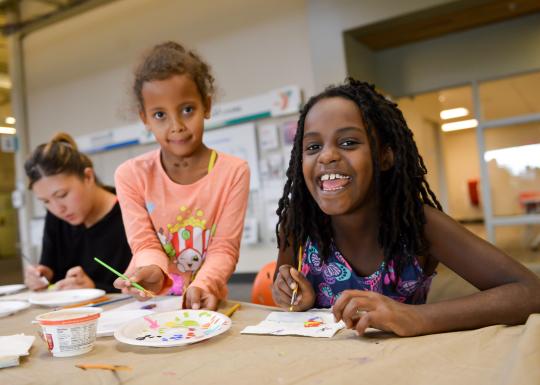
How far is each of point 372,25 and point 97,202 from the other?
127 inches

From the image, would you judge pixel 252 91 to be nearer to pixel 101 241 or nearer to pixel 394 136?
pixel 101 241

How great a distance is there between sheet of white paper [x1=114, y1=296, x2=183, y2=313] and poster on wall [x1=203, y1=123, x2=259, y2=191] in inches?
143

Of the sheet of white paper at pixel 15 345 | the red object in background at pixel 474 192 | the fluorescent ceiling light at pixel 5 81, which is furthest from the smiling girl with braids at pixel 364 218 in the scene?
the red object in background at pixel 474 192

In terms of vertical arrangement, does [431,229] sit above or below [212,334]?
above

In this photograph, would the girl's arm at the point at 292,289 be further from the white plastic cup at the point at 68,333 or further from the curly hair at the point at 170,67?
the curly hair at the point at 170,67

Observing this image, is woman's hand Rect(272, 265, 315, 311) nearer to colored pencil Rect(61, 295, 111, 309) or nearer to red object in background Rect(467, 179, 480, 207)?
colored pencil Rect(61, 295, 111, 309)

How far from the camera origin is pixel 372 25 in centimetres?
429

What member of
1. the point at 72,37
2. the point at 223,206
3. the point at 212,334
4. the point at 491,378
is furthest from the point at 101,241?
the point at 72,37

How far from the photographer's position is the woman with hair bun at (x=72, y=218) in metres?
1.92

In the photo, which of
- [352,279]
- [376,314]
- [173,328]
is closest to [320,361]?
[376,314]

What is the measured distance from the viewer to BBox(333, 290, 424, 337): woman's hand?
81cm

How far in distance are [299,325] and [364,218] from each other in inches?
14.5

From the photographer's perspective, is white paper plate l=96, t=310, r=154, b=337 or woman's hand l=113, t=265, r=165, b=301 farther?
woman's hand l=113, t=265, r=165, b=301

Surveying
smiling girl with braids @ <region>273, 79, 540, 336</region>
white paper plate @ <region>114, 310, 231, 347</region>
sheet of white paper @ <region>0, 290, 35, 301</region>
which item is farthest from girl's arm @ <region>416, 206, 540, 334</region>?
sheet of white paper @ <region>0, 290, 35, 301</region>
